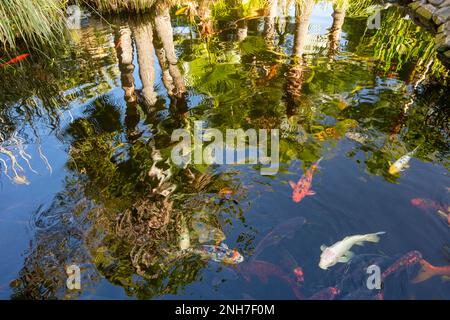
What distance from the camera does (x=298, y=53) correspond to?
19.7 feet

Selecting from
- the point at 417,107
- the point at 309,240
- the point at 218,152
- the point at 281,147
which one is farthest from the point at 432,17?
the point at 309,240

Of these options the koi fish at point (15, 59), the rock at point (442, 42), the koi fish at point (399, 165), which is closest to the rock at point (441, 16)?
the rock at point (442, 42)

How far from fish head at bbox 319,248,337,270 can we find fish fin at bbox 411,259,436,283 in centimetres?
57

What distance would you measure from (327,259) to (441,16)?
17.4ft

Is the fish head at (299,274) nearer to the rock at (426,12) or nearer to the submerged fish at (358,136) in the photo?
the submerged fish at (358,136)

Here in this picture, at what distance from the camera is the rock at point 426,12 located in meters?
6.02

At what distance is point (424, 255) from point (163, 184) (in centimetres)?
241

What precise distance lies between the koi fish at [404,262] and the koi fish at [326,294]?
15.4 inches

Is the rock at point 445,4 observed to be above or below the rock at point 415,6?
above

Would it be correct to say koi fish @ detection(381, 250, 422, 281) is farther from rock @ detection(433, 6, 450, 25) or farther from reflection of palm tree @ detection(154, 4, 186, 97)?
rock @ detection(433, 6, 450, 25)

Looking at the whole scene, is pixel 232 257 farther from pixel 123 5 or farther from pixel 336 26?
pixel 123 5

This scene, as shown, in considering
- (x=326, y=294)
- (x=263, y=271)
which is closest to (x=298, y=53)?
(x=263, y=271)

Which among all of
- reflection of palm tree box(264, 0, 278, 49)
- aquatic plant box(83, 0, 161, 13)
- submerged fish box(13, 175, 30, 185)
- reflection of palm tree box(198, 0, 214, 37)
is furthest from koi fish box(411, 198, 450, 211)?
aquatic plant box(83, 0, 161, 13)

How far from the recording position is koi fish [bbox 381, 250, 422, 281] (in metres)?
2.49
